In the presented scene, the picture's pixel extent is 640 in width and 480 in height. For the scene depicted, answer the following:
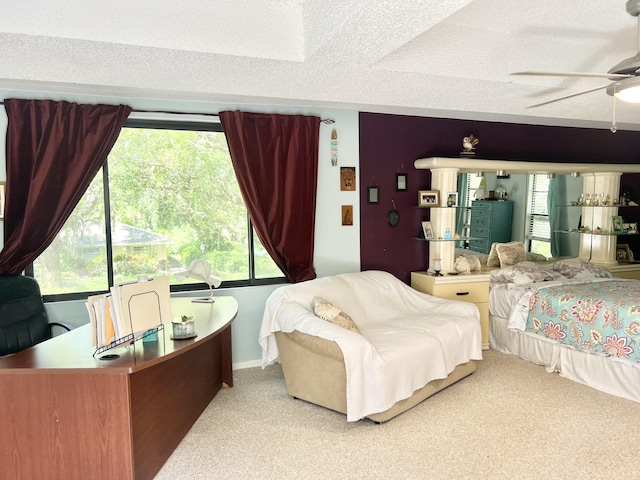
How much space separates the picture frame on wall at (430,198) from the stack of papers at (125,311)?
2.86m

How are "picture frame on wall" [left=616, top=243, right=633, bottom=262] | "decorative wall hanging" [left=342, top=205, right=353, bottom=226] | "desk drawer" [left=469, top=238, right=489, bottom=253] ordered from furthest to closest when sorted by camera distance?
"picture frame on wall" [left=616, top=243, right=633, bottom=262]
"desk drawer" [left=469, top=238, right=489, bottom=253]
"decorative wall hanging" [left=342, top=205, right=353, bottom=226]

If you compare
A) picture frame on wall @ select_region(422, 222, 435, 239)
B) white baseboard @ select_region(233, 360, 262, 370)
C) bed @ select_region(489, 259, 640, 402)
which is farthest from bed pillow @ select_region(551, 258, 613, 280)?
white baseboard @ select_region(233, 360, 262, 370)

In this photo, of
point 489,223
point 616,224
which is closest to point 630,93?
point 489,223

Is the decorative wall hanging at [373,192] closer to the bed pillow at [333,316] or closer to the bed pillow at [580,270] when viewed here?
the bed pillow at [333,316]

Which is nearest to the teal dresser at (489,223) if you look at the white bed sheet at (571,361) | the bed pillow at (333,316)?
the white bed sheet at (571,361)

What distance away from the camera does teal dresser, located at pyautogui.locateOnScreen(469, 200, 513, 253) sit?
195 inches

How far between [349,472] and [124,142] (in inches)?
117

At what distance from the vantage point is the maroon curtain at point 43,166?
343cm

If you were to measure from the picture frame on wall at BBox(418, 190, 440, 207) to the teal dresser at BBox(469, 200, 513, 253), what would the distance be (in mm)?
568

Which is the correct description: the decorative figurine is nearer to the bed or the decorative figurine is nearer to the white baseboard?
the bed

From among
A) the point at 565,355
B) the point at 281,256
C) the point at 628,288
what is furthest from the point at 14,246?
the point at 628,288

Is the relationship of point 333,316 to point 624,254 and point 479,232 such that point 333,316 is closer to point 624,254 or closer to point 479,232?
point 479,232

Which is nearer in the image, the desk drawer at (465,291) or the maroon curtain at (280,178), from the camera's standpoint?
the maroon curtain at (280,178)

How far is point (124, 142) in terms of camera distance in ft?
12.4
